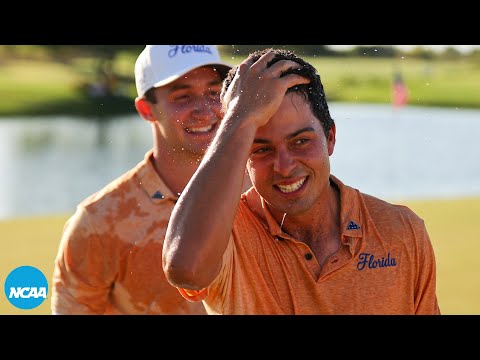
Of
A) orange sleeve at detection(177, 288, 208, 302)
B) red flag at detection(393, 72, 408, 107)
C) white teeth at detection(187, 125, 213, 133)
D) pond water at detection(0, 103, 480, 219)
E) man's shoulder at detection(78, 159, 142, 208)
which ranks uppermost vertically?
red flag at detection(393, 72, 408, 107)

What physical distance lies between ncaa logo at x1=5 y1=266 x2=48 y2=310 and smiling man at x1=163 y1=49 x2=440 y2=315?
1.13 meters

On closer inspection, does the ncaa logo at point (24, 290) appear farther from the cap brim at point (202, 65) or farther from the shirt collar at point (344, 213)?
the shirt collar at point (344, 213)

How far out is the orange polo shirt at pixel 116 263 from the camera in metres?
2.75

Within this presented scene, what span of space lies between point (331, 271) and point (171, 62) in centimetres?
133

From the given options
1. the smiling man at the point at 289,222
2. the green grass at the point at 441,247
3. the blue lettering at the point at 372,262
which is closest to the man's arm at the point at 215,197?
the smiling man at the point at 289,222

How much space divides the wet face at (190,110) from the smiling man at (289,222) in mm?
937

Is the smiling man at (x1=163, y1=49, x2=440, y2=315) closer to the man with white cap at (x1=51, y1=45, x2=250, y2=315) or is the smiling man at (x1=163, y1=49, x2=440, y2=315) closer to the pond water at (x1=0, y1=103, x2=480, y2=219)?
the man with white cap at (x1=51, y1=45, x2=250, y2=315)

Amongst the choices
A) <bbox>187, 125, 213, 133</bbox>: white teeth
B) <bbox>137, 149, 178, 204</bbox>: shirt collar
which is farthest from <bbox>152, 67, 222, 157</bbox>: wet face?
<bbox>137, 149, 178, 204</bbox>: shirt collar

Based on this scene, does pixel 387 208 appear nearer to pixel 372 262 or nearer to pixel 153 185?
pixel 372 262

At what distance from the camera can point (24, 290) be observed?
2.84 metres

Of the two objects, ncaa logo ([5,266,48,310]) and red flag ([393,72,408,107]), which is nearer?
ncaa logo ([5,266,48,310])

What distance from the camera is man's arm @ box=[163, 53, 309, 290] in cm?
161

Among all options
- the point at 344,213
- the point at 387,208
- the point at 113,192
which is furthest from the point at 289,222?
the point at 113,192
